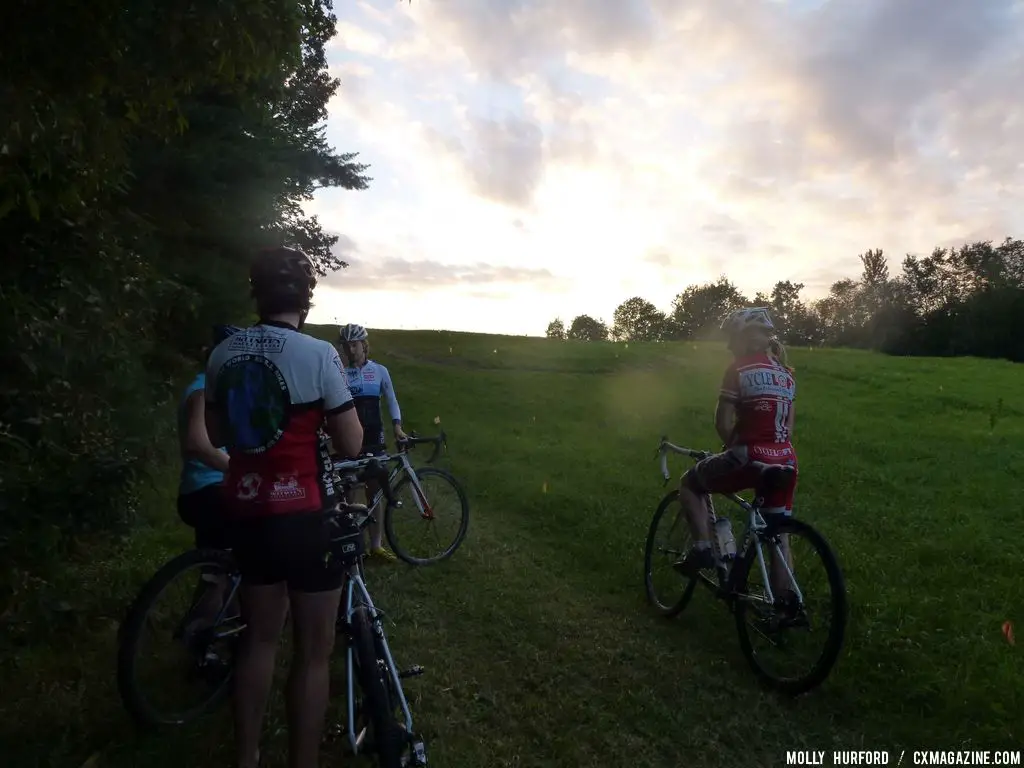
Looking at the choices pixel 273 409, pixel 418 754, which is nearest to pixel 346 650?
pixel 418 754

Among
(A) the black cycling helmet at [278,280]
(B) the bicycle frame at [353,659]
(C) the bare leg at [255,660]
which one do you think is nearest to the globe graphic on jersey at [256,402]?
(A) the black cycling helmet at [278,280]

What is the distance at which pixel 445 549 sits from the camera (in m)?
8.17

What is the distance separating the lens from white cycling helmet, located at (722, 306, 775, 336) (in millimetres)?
5871

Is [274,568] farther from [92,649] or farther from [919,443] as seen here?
[919,443]

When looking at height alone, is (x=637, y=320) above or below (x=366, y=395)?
above

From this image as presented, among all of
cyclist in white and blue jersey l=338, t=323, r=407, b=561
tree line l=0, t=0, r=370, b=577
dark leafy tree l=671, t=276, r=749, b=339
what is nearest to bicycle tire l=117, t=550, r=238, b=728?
tree line l=0, t=0, r=370, b=577

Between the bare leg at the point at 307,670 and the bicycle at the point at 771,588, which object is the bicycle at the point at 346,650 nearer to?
the bare leg at the point at 307,670

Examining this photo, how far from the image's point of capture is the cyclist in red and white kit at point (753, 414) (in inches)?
223

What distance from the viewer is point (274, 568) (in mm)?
3223

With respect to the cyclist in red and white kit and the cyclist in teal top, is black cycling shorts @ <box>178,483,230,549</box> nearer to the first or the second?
the cyclist in teal top

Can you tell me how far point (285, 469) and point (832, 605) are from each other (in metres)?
3.87

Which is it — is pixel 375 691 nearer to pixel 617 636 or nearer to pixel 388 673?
pixel 388 673

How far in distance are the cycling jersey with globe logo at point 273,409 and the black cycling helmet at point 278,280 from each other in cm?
16

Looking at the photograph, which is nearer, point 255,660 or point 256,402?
point 256,402
